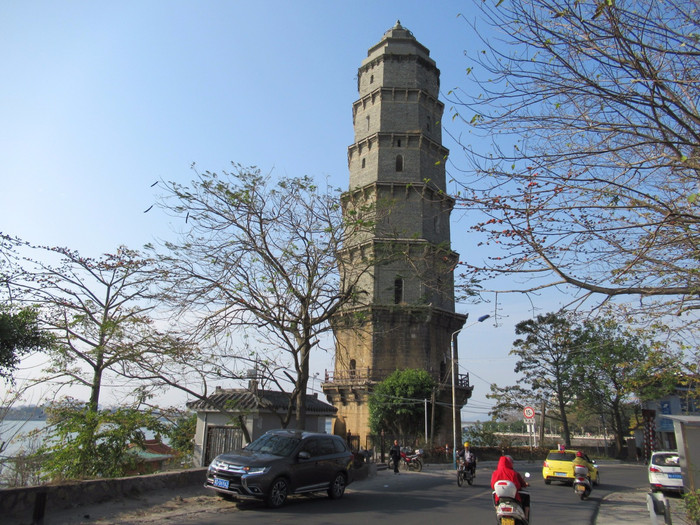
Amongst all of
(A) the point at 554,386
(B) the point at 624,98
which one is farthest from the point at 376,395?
(B) the point at 624,98

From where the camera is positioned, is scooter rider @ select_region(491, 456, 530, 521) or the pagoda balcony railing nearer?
scooter rider @ select_region(491, 456, 530, 521)

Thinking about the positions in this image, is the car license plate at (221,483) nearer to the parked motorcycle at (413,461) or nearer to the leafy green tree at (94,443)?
the leafy green tree at (94,443)

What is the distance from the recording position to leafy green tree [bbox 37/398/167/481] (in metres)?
11.0

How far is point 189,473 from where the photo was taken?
36.6ft

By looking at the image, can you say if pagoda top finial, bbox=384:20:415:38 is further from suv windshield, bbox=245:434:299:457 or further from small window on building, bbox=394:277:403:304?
suv windshield, bbox=245:434:299:457

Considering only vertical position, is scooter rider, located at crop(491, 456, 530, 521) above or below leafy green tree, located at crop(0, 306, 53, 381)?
below

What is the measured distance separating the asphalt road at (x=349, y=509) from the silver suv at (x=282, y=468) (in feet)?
1.03

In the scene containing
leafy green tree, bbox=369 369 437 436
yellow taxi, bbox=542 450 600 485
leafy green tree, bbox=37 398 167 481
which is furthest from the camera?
leafy green tree, bbox=369 369 437 436

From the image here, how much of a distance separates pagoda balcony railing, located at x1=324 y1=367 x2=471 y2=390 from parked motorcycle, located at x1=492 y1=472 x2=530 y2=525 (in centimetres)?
2219

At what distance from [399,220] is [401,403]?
1098cm

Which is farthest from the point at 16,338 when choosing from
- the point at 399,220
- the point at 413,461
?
the point at 399,220

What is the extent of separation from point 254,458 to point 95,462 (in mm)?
4144

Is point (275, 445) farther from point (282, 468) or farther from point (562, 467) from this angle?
point (562, 467)

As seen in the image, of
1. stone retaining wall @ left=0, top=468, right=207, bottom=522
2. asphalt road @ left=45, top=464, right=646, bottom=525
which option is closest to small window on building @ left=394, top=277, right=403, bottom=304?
asphalt road @ left=45, top=464, right=646, bottom=525
